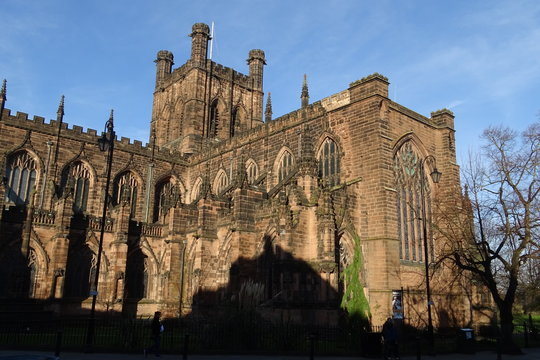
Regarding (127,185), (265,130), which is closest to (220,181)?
(265,130)

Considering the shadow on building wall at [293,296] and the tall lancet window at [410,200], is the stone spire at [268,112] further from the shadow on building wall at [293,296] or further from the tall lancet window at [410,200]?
the shadow on building wall at [293,296]

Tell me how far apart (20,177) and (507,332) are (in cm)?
3172

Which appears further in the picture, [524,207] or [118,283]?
[118,283]

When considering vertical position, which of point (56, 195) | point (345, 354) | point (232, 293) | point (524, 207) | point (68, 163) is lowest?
point (345, 354)

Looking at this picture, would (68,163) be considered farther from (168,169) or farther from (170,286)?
(170,286)

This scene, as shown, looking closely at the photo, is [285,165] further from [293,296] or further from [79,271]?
[79,271]

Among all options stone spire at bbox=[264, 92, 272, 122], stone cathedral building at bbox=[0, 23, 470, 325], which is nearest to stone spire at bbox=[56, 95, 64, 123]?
stone cathedral building at bbox=[0, 23, 470, 325]

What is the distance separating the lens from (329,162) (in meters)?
28.0

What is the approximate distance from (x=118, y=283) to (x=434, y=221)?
65.5 feet

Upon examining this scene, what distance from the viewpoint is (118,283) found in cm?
2897

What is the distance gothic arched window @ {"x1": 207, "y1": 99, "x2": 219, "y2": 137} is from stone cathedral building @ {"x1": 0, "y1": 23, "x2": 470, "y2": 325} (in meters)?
6.62

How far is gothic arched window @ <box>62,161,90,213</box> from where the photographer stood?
35250 millimetres

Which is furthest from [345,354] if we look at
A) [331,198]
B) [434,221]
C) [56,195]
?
[56,195]

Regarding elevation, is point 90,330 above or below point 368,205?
below
